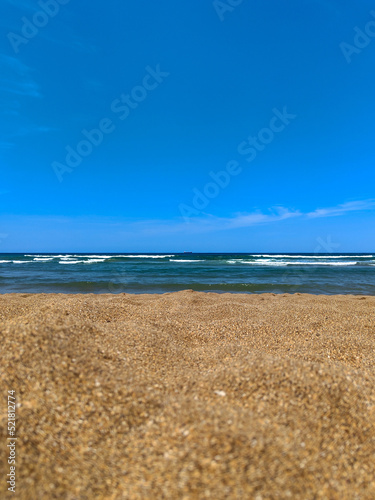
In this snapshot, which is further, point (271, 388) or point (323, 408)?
point (271, 388)

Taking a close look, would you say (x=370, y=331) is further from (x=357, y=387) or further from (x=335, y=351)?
(x=357, y=387)

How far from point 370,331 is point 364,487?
4.55 m

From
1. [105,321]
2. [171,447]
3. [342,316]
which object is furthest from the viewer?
[342,316]

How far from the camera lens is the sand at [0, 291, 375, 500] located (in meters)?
1.99

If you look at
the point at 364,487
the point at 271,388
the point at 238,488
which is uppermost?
the point at 271,388

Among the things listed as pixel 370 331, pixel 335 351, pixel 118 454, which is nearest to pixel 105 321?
pixel 118 454

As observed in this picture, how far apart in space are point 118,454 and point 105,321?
11.6ft

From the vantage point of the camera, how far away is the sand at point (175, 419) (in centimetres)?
199

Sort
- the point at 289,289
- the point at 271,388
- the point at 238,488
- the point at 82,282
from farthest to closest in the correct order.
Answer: the point at 82,282
the point at 289,289
the point at 271,388
the point at 238,488

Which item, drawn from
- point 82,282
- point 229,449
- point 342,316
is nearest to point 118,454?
point 229,449

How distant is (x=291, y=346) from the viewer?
4914mm

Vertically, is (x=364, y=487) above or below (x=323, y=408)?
below

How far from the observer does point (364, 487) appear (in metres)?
2.06

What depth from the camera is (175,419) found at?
254 cm
